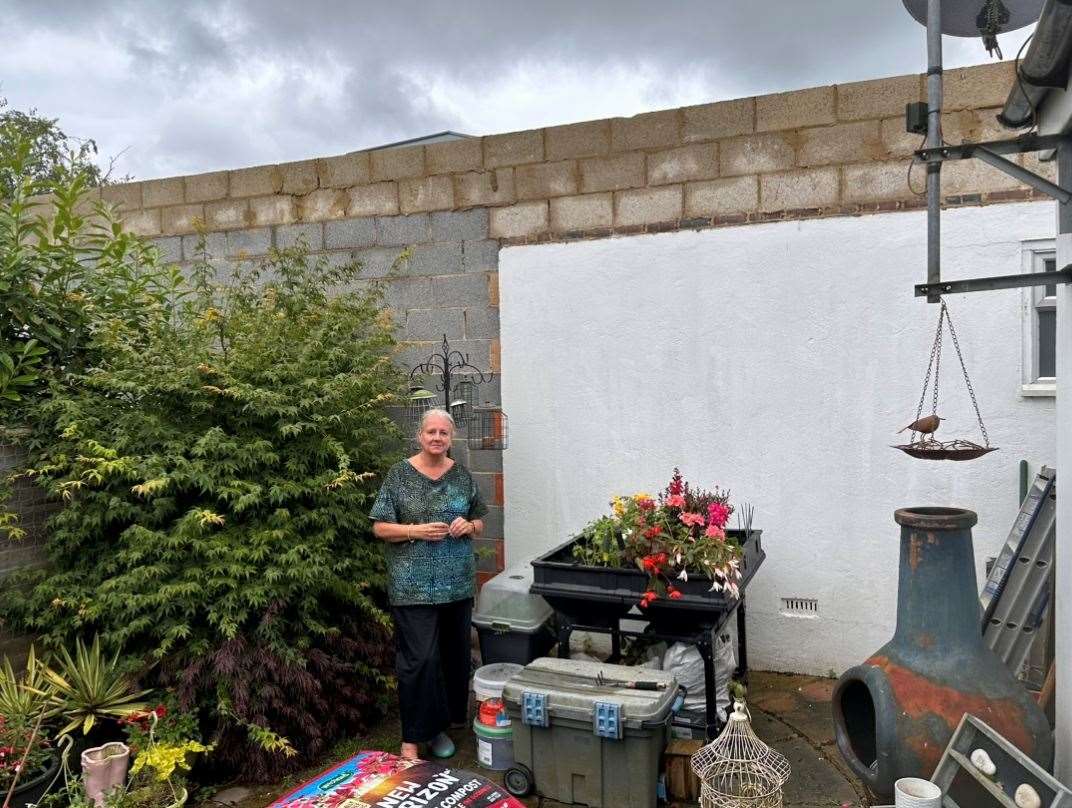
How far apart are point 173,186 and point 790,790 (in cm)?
606

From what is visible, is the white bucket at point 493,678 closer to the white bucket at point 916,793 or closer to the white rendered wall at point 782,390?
the white rendered wall at point 782,390

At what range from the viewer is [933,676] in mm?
3117

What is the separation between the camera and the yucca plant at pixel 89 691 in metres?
3.77

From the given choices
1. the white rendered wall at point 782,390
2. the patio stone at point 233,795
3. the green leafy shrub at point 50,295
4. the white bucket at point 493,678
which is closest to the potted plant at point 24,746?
the patio stone at point 233,795

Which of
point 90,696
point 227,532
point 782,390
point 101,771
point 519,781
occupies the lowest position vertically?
point 519,781

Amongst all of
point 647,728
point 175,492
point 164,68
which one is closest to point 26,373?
point 175,492

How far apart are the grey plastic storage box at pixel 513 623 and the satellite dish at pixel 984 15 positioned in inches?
133

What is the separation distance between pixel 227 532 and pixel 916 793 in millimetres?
3237

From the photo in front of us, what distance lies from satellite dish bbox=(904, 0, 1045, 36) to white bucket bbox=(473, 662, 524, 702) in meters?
3.56

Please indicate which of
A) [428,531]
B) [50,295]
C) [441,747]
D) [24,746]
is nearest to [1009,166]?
[428,531]

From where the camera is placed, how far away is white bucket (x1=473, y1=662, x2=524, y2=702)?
407 cm

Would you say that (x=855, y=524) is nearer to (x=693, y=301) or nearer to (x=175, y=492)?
(x=693, y=301)

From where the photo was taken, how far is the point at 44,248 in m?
4.68

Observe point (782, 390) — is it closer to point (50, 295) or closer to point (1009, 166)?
point (1009, 166)
